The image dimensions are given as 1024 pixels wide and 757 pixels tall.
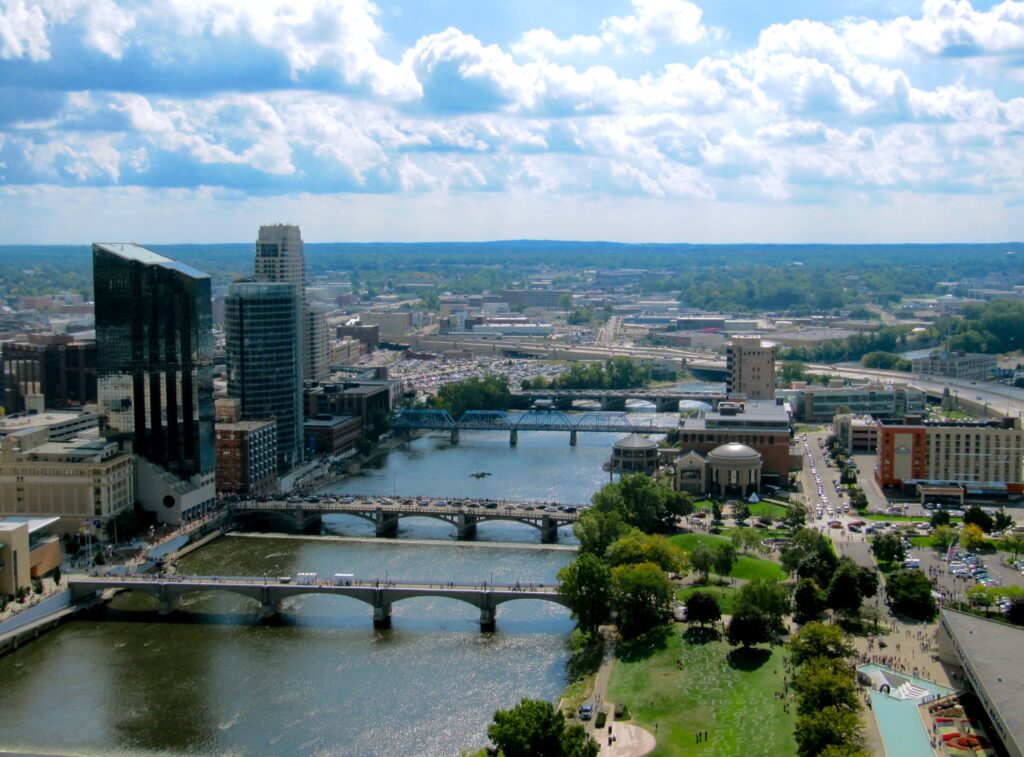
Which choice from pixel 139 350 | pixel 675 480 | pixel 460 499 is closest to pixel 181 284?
pixel 139 350

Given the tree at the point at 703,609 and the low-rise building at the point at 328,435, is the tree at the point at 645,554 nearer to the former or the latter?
the tree at the point at 703,609

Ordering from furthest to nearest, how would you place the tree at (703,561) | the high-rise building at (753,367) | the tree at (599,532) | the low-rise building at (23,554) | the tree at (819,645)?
the high-rise building at (753,367), the tree at (599,532), the tree at (703,561), the low-rise building at (23,554), the tree at (819,645)

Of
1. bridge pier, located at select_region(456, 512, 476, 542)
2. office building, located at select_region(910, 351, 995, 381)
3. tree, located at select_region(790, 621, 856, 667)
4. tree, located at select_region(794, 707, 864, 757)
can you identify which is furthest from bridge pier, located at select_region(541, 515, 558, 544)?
office building, located at select_region(910, 351, 995, 381)

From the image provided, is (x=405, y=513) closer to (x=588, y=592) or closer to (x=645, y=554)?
(x=645, y=554)

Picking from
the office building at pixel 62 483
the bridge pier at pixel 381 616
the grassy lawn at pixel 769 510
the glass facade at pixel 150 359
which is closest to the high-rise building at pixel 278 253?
the glass facade at pixel 150 359

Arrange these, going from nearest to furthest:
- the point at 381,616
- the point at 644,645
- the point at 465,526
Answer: the point at 644,645, the point at 381,616, the point at 465,526

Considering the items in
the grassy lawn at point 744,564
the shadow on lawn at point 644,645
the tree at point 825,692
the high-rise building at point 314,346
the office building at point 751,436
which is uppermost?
the high-rise building at point 314,346

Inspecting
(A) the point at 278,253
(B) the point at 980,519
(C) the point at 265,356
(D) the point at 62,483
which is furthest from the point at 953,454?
(A) the point at 278,253

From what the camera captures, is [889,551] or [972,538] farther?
[972,538]
